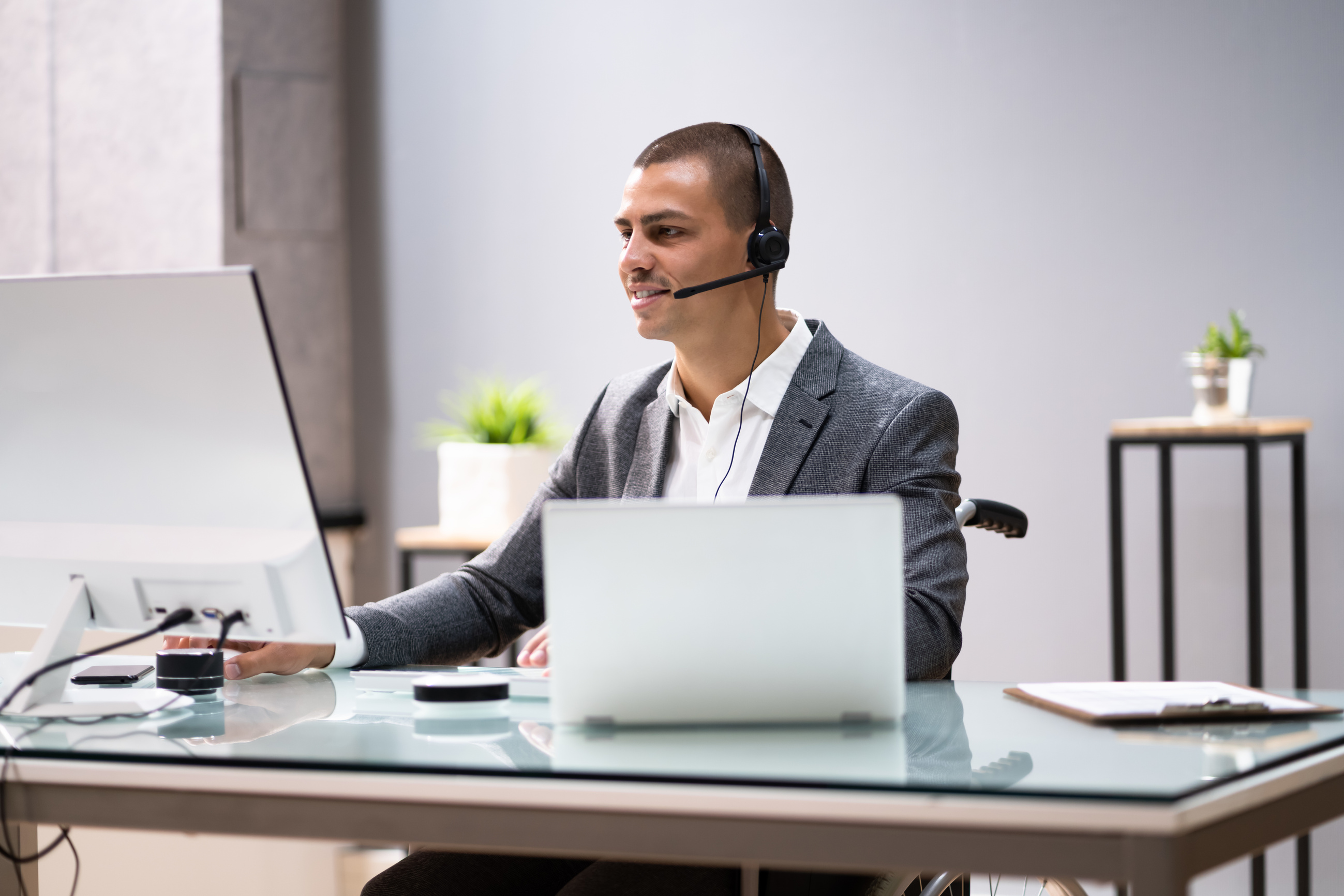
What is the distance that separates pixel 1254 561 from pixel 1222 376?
0.36m

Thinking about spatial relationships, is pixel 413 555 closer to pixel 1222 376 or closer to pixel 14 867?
pixel 1222 376

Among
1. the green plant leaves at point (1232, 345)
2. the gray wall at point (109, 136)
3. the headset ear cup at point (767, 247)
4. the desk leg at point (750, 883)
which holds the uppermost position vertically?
the gray wall at point (109, 136)

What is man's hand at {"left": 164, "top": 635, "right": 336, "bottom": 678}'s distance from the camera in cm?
132

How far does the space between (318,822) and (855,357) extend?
1045 millimetres

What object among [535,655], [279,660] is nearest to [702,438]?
[535,655]

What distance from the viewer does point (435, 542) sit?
2.93m

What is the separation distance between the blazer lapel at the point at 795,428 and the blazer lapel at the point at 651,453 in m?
0.15

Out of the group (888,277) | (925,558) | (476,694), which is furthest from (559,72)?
(476,694)

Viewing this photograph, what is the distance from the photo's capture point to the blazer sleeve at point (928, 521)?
134 cm

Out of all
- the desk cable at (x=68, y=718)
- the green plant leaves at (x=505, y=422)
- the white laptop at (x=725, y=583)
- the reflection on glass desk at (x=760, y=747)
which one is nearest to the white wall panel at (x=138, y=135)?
the green plant leaves at (x=505, y=422)

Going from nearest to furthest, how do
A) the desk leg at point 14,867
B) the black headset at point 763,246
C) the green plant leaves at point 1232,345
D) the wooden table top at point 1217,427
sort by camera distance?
the desk leg at point 14,867, the black headset at point 763,246, the wooden table top at point 1217,427, the green plant leaves at point 1232,345

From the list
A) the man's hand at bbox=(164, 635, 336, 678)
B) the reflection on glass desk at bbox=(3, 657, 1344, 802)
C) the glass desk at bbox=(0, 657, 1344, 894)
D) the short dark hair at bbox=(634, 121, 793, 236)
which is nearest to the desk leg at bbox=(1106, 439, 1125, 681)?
the short dark hair at bbox=(634, 121, 793, 236)

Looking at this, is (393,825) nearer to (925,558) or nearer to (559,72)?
(925,558)

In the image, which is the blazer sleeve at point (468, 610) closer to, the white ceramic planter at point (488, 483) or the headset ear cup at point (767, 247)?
the headset ear cup at point (767, 247)
